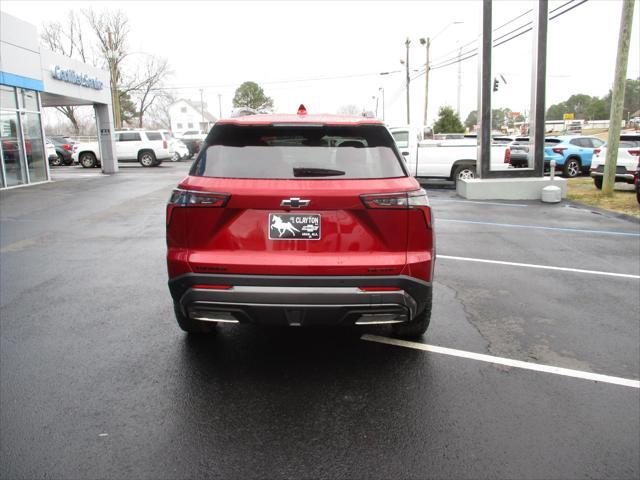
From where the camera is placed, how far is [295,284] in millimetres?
3277

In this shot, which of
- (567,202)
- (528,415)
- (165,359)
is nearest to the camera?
(528,415)

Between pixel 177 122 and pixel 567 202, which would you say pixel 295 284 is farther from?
pixel 177 122

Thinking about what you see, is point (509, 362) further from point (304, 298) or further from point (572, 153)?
point (572, 153)

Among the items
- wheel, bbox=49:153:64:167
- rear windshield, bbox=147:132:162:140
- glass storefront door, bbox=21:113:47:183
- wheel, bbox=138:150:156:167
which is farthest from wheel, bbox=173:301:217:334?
wheel, bbox=49:153:64:167

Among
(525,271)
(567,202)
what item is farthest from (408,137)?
(525,271)

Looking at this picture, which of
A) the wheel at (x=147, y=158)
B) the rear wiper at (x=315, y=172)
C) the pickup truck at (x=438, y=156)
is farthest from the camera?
the wheel at (x=147, y=158)

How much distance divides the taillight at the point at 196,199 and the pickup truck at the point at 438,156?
49.3ft

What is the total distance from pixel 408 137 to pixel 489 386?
1542 centimetres

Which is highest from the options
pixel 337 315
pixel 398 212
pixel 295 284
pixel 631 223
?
pixel 398 212

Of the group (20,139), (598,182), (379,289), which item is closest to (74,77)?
(20,139)

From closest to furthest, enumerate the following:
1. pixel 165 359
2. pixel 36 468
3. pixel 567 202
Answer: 1. pixel 36 468
2. pixel 165 359
3. pixel 567 202

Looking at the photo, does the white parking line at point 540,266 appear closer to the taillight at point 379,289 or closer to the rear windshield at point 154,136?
the taillight at point 379,289

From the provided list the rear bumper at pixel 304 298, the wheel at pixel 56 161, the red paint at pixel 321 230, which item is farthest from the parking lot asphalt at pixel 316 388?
the wheel at pixel 56 161

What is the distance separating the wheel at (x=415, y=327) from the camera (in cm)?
413
